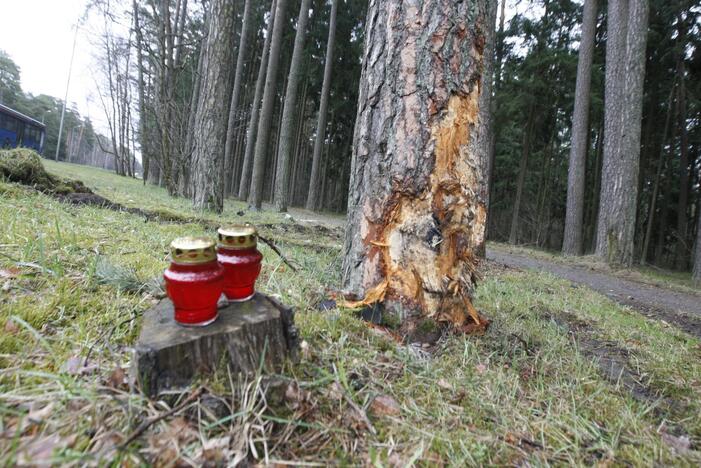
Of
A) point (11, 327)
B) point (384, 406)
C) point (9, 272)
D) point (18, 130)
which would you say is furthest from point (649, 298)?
point (18, 130)

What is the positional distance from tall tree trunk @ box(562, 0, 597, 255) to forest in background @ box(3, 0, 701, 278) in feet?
0.71

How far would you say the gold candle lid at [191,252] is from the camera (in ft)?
2.81

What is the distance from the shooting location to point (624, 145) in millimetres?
6918

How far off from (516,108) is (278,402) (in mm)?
15120

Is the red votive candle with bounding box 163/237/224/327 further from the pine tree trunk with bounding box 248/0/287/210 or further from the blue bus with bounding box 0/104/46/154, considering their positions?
the blue bus with bounding box 0/104/46/154

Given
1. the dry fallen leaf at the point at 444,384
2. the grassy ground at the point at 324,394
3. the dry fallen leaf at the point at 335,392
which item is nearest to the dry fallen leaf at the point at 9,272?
the grassy ground at the point at 324,394

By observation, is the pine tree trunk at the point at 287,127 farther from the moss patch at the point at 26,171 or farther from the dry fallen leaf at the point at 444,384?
the dry fallen leaf at the point at 444,384

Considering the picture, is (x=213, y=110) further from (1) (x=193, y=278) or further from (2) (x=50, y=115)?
(2) (x=50, y=115)

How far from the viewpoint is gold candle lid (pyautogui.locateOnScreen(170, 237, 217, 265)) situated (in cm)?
86

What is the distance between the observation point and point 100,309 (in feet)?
4.48

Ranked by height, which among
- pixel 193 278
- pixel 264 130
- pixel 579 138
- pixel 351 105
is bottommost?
pixel 193 278

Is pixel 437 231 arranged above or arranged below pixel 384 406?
above

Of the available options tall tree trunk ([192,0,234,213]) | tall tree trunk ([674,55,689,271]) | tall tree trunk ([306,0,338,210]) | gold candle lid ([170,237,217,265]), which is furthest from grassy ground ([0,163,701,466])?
tall tree trunk ([674,55,689,271])

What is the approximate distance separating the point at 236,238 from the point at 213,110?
632 cm
